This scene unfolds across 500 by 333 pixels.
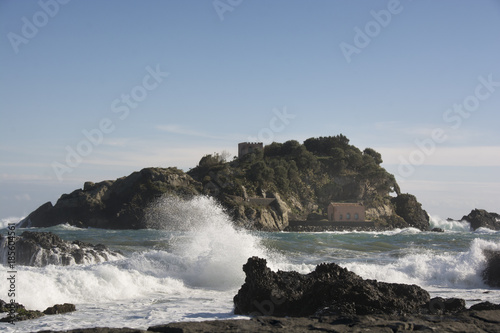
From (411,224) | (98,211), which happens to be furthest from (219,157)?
(411,224)

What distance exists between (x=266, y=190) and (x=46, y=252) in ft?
202

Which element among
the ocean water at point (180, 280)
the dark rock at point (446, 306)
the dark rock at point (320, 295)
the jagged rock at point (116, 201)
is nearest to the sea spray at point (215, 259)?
the ocean water at point (180, 280)

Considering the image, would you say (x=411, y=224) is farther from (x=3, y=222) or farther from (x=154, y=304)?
(x=154, y=304)

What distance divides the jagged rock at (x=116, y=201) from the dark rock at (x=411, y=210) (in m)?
39.8

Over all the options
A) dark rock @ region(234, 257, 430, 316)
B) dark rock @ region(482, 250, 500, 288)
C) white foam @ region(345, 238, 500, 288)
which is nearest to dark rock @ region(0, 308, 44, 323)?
dark rock @ region(234, 257, 430, 316)

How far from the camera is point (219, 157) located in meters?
92.8

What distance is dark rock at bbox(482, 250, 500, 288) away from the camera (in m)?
16.5

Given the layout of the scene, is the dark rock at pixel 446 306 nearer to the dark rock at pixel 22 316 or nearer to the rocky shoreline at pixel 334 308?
the rocky shoreline at pixel 334 308

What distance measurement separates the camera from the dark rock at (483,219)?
9091cm

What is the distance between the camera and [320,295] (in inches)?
409

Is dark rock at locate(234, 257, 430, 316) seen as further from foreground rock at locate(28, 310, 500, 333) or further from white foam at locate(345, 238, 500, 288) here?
white foam at locate(345, 238, 500, 288)

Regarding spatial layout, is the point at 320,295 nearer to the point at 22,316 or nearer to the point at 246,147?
the point at 22,316

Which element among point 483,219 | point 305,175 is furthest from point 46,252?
point 483,219

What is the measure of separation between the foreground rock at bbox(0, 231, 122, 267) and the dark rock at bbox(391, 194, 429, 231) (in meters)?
77.4
